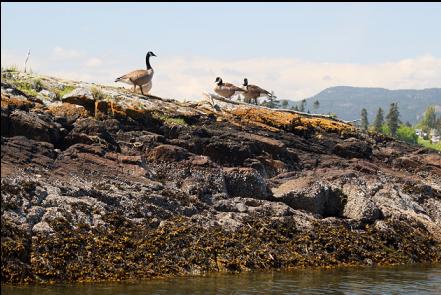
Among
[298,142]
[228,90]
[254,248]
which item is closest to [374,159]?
[298,142]

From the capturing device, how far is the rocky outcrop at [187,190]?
71.7 feet

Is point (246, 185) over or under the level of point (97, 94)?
under

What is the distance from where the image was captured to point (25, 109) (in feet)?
92.7

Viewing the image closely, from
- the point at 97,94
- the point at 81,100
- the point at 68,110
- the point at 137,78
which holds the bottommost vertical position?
the point at 68,110

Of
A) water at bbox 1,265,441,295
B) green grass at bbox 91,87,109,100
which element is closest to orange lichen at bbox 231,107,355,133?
green grass at bbox 91,87,109,100

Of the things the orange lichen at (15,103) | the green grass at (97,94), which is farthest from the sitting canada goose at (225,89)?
the orange lichen at (15,103)

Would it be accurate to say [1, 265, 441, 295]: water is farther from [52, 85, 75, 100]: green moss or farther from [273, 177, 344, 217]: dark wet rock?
[52, 85, 75, 100]: green moss

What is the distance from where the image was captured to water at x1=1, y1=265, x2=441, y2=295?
64.3 feet

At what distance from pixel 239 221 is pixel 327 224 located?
3849mm

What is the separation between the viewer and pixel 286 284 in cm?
2177

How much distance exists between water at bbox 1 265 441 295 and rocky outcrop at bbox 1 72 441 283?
82 cm

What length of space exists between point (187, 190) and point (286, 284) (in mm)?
6511

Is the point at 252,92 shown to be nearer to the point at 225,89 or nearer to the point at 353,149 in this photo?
the point at 225,89

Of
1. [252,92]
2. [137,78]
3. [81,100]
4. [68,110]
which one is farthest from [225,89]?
[68,110]
